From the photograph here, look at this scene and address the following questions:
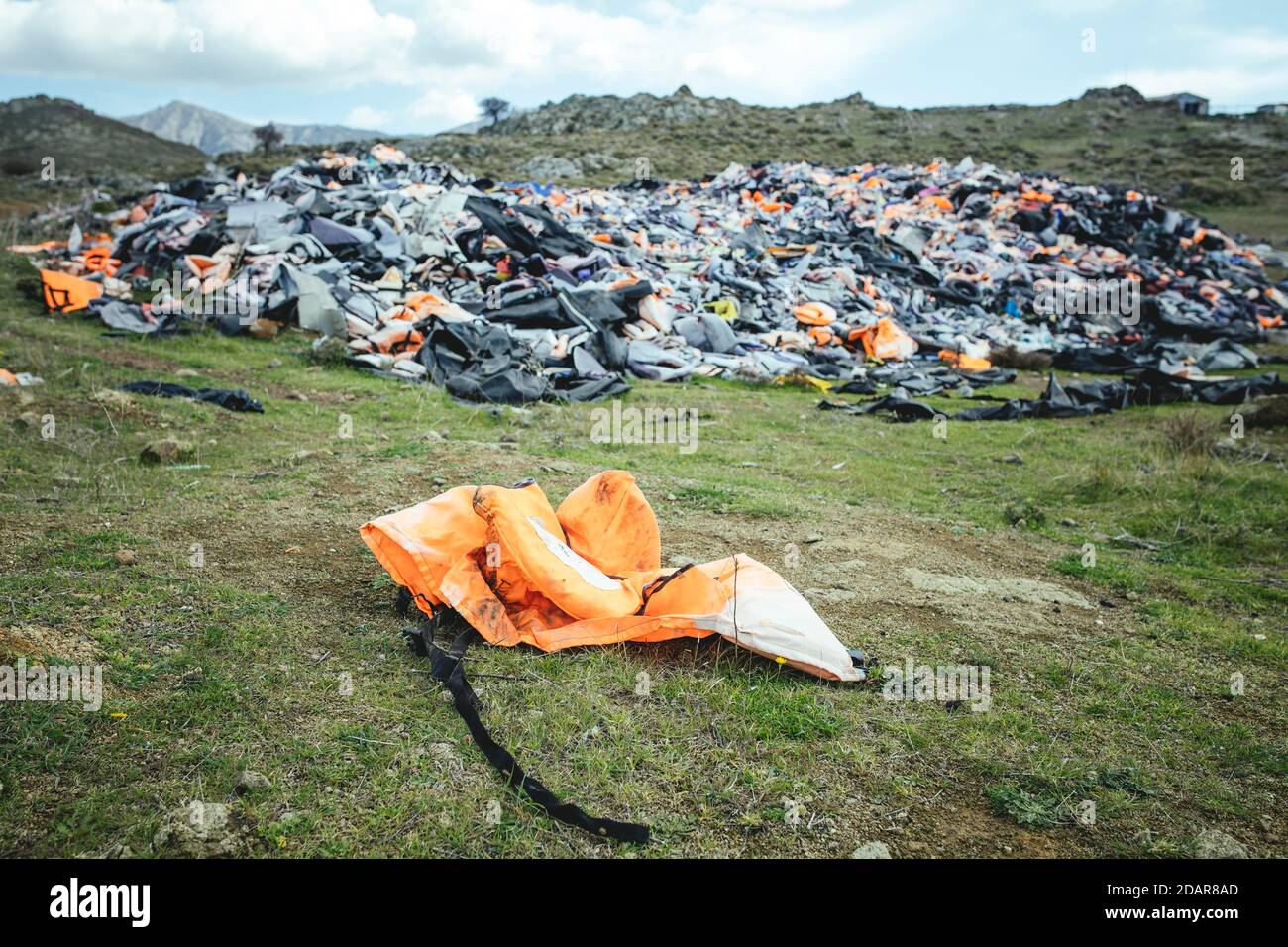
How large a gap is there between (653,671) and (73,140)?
155ft

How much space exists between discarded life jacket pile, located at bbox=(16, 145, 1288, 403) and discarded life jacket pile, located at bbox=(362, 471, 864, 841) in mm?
4749

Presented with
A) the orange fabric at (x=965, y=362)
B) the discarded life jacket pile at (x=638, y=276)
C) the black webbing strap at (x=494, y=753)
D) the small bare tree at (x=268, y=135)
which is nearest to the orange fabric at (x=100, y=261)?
the discarded life jacket pile at (x=638, y=276)

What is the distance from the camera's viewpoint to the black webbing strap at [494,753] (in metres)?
2.12

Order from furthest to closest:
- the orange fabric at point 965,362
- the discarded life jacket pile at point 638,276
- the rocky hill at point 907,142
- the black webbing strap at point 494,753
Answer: the rocky hill at point 907,142, the orange fabric at point 965,362, the discarded life jacket pile at point 638,276, the black webbing strap at point 494,753

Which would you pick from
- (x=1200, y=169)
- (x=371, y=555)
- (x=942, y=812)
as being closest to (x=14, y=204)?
(x=371, y=555)

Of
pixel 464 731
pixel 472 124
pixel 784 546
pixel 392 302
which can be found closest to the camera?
pixel 464 731

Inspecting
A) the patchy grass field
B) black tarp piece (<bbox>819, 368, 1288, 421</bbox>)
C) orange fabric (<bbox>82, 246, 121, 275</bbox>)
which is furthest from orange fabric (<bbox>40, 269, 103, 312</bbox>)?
black tarp piece (<bbox>819, 368, 1288, 421</bbox>)

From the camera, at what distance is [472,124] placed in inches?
1804

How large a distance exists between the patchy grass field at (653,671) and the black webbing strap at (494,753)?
4 centimetres

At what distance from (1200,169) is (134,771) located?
119ft

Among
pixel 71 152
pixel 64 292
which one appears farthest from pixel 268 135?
pixel 64 292

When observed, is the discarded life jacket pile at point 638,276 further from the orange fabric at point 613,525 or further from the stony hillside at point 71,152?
the stony hillside at point 71,152

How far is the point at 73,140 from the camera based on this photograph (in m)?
37.9
